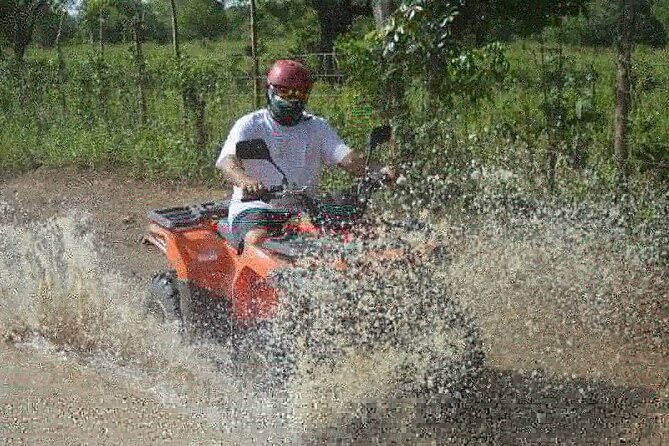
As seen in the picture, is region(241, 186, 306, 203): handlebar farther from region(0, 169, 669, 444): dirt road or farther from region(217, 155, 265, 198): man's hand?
region(0, 169, 669, 444): dirt road

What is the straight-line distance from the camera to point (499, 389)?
19.1 feet

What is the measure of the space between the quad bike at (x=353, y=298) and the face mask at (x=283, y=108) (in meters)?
0.68

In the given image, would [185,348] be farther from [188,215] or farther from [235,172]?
[235,172]

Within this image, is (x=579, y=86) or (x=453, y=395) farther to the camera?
(x=579, y=86)

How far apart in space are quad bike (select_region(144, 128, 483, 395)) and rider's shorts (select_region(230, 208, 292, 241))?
0.39ft

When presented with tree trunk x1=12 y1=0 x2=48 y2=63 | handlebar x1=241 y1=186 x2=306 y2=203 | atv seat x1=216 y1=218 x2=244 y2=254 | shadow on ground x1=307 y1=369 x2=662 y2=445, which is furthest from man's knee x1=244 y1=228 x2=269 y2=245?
tree trunk x1=12 y1=0 x2=48 y2=63

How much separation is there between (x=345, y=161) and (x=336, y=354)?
171 cm

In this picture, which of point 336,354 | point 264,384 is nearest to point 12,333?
point 264,384

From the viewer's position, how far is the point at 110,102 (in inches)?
569

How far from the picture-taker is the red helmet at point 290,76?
18.7 feet

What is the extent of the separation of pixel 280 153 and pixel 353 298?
1.61 meters

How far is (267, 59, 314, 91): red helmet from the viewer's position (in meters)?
5.71

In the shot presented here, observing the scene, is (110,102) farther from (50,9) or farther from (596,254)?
(50,9)

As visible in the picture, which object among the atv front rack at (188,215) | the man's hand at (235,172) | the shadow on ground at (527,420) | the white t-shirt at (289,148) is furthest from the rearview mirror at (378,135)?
the atv front rack at (188,215)
